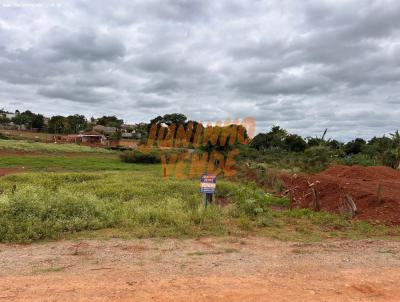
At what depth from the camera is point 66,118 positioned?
89.0 m

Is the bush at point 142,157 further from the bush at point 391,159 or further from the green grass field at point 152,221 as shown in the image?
the green grass field at point 152,221

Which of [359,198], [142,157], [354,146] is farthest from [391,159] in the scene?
[354,146]

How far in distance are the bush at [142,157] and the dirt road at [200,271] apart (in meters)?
32.0

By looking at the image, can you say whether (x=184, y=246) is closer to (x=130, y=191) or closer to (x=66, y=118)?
(x=130, y=191)

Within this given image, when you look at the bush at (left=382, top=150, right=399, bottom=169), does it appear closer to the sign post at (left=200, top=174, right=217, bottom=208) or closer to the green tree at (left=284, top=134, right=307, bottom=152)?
the green tree at (left=284, top=134, right=307, bottom=152)

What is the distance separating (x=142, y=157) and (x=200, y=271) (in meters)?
34.4

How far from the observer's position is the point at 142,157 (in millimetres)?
39125

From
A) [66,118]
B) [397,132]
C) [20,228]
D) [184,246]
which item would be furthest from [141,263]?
[66,118]

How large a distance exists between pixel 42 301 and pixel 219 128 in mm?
22720

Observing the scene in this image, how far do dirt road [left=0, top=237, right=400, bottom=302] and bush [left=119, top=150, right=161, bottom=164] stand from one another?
105 feet

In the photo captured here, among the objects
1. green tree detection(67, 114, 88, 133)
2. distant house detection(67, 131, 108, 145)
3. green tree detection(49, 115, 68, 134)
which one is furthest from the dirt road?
green tree detection(67, 114, 88, 133)

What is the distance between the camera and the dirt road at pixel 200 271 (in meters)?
4.39

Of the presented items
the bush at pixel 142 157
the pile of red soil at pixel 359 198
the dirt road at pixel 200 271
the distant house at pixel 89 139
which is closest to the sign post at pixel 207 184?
the dirt road at pixel 200 271

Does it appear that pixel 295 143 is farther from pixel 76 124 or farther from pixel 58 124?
pixel 76 124
